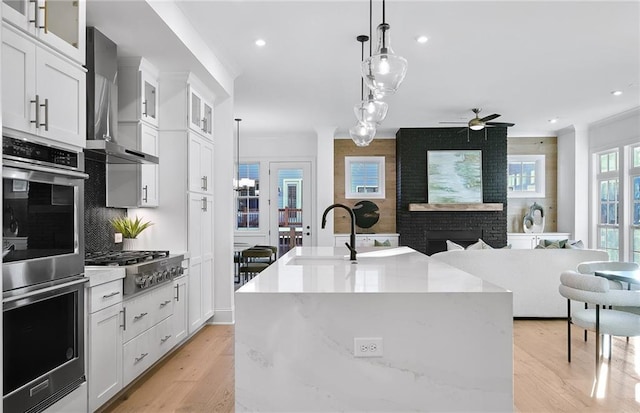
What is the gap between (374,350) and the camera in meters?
1.65

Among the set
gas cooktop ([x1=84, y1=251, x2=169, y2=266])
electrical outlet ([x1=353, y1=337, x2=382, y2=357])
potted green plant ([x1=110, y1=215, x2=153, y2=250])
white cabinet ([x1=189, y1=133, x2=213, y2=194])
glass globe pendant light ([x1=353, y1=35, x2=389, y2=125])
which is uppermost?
glass globe pendant light ([x1=353, y1=35, x2=389, y2=125])

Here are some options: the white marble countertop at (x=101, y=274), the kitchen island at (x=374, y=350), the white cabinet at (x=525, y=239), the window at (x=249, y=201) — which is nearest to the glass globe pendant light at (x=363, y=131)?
the white marble countertop at (x=101, y=274)

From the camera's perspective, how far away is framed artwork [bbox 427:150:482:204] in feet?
27.9

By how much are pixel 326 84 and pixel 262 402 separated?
4.49 metres

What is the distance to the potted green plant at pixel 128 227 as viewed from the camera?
12.8 feet

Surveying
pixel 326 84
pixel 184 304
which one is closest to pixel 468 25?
pixel 326 84

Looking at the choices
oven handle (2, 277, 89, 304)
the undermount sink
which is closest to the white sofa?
the undermount sink

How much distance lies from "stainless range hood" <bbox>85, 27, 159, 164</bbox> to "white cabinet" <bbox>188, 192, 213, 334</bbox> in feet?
3.43

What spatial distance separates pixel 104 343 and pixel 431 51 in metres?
3.65

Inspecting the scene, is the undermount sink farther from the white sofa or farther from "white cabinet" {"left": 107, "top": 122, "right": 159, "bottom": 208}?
the white sofa

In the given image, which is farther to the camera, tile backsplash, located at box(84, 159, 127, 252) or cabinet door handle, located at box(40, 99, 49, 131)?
tile backsplash, located at box(84, 159, 127, 252)

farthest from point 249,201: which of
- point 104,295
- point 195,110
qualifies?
point 104,295

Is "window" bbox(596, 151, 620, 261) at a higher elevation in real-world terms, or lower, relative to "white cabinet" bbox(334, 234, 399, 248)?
higher

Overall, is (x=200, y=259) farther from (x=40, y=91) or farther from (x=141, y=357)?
(x=40, y=91)
